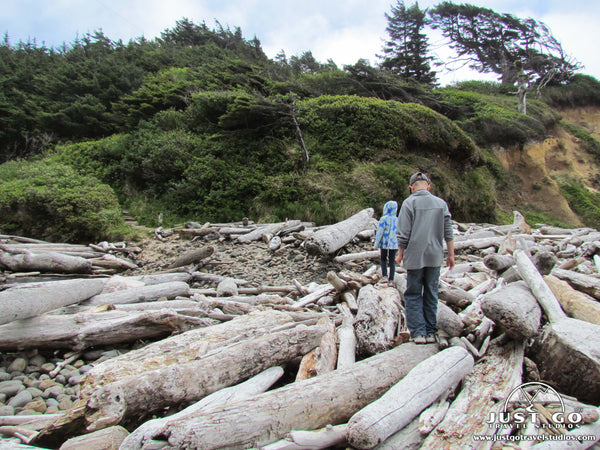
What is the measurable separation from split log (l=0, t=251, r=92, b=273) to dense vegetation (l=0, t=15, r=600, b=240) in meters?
3.51

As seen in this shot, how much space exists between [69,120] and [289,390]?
85.2 ft

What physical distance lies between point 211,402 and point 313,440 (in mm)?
863

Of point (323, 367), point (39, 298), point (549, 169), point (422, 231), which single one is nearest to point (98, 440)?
point (323, 367)

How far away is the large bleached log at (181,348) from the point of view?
8.72ft

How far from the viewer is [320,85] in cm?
2067

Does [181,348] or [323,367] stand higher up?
[181,348]

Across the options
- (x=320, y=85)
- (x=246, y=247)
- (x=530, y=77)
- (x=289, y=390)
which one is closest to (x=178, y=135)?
(x=246, y=247)

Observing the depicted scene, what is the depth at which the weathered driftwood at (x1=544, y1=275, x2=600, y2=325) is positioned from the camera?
346cm

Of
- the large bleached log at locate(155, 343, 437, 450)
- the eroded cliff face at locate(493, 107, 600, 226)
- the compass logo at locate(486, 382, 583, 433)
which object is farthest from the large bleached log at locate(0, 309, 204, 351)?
the eroded cliff face at locate(493, 107, 600, 226)

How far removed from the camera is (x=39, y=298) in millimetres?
3605

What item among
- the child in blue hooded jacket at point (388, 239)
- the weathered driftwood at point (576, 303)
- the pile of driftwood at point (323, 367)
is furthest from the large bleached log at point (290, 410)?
the child in blue hooded jacket at point (388, 239)

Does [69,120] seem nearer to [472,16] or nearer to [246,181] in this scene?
[246,181]

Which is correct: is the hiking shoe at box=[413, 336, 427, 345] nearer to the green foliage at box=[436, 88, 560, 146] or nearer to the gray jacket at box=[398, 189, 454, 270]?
the gray jacket at box=[398, 189, 454, 270]

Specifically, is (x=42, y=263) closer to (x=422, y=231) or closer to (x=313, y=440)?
(x=313, y=440)
